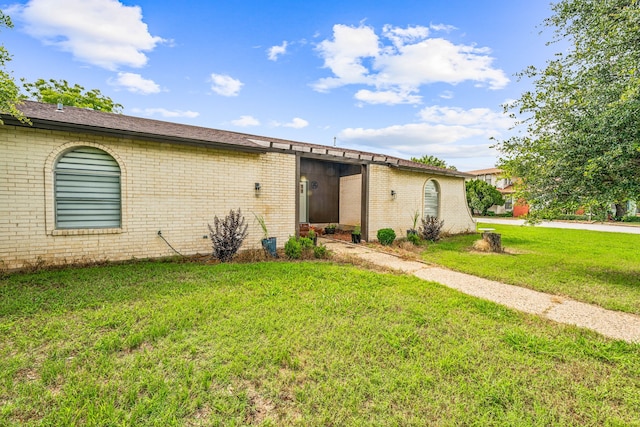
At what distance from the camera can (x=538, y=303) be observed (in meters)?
4.45

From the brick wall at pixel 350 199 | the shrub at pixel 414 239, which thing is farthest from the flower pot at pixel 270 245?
the brick wall at pixel 350 199

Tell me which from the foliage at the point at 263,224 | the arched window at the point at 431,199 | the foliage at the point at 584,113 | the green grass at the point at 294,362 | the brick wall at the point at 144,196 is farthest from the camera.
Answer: the arched window at the point at 431,199

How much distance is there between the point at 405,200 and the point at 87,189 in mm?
10426

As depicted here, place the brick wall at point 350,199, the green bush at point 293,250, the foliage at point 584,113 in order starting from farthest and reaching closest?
the brick wall at point 350,199, the green bush at point 293,250, the foliage at point 584,113

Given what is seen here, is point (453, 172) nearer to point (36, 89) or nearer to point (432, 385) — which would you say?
point (432, 385)

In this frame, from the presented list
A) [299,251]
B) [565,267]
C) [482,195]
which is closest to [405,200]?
[565,267]

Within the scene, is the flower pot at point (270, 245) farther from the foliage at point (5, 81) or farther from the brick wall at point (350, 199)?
the brick wall at point (350, 199)

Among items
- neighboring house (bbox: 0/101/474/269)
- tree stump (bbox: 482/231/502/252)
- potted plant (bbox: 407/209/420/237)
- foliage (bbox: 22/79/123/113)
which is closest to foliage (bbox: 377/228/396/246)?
potted plant (bbox: 407/209/420/237)

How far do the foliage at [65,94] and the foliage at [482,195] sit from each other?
33680mm

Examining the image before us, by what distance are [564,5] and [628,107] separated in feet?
11.4

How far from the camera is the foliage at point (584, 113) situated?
486 cm

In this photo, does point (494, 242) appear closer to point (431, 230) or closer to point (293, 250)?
point (431, 230)

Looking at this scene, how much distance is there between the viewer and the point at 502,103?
7277 mm

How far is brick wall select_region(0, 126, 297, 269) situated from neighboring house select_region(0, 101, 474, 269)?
2 centimetres
